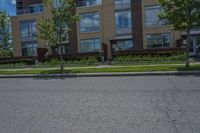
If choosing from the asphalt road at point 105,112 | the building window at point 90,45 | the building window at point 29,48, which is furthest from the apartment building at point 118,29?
the asphalt road at point 105,112

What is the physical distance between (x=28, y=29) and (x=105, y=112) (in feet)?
131

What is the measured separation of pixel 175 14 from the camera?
60.6 ft

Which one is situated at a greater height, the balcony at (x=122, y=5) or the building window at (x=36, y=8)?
the building window at (x=36, y=8)

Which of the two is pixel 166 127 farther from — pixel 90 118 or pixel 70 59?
pixel 70 59

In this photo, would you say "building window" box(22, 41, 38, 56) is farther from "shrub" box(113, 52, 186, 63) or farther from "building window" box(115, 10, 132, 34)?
"shrub" box(113, 52, 186, 63)

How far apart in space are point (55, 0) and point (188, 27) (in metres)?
10.5

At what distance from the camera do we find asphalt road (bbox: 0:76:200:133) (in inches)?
242

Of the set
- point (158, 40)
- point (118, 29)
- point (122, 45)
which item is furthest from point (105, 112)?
point (118, 29)

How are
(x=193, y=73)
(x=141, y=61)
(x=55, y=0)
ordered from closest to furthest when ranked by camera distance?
(x=193, y=73), (x=55, y=0), (x=141, y=61)

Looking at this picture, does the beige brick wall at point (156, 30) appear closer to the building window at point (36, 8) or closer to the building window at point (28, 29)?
the building window at point (36, 8)

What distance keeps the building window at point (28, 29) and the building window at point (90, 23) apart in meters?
8.75

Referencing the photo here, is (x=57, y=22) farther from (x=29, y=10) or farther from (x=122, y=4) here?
(x=29, y=10)

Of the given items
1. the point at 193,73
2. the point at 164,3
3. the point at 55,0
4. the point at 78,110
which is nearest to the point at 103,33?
the point at 55,0

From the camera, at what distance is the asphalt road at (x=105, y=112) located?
6152 millimetres
